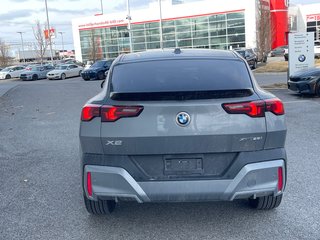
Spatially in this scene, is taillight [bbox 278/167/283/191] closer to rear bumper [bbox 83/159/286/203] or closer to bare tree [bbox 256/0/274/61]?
rear bumper [bbox 83/159/286/203]

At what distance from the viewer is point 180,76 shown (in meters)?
3.60

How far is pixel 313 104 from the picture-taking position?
1095 cm

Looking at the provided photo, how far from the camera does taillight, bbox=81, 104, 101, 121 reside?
11.0 feet

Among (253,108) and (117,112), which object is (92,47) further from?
(253,108)

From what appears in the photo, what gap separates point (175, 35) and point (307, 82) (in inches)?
1596

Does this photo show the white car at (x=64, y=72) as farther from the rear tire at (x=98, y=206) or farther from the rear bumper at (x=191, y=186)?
the rear bumper at (x=191, y=186)

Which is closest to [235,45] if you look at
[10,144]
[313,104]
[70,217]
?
[313,104]

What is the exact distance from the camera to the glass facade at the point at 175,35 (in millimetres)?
47344

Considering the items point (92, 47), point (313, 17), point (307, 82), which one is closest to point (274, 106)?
point (307, 82)

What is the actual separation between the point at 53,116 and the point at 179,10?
41.9 meters

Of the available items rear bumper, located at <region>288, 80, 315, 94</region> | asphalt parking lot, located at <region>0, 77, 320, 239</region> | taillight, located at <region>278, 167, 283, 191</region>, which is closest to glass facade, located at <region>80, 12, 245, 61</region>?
rear bumper, located at <region>288, 80, 315, 94</region>

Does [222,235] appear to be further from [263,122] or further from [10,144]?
[10,144]

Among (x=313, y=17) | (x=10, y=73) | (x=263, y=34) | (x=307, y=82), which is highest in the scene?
(x=313, y=17)

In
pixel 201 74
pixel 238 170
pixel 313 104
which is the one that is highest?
pixel 201 74
